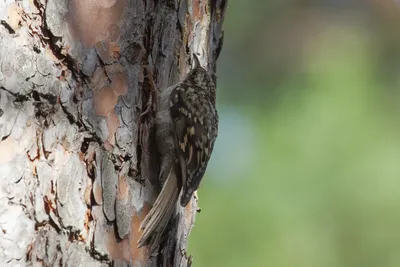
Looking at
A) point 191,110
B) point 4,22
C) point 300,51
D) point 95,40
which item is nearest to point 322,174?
point 300,51

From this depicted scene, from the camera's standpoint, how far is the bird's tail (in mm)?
1875

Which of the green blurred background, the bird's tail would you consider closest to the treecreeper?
the bird's tail

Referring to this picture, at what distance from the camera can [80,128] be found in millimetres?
1699

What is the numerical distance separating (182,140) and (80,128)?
636mm

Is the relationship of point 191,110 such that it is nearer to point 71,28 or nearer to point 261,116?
point 71,28

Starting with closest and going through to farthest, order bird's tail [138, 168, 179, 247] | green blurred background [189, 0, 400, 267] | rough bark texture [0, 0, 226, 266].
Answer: rough bark texture [0, 0, 226, 266], bird's tail [138, 168, 179, 247], green blurred background [189, 0, 400, 267]

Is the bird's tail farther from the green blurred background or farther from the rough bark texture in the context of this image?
the green blurred background

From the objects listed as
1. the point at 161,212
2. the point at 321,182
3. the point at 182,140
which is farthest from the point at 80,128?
the point at 321,182

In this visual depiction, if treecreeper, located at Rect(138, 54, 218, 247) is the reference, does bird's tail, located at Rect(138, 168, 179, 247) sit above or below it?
below

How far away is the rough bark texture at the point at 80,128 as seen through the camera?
1525mm

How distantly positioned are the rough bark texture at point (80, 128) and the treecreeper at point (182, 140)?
0.04 meters

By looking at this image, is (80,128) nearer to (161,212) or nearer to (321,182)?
(161,212)

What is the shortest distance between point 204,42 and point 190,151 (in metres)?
0.33

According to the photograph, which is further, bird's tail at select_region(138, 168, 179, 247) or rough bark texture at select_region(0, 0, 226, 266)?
bird's tail at select_region(138, 168, 179, 247)
